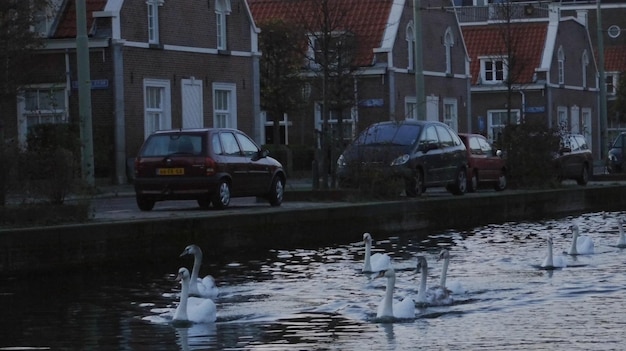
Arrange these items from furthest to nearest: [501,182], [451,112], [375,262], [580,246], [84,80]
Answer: [451,112] < [501,182] < [84,80] < [580,246] < [375,262]

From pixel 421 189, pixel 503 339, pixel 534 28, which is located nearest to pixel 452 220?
pixel 421 189

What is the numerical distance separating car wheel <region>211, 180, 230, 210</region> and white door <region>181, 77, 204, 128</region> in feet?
69.2

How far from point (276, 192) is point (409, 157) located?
3482mm

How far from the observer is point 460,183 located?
110ft

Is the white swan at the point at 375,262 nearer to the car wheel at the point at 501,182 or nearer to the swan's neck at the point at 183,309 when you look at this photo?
the swan's neck at the point at 183,309

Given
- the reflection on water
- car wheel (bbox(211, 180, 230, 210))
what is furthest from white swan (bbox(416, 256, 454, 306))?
car wheel (bbox(211, 180, 230, 210))

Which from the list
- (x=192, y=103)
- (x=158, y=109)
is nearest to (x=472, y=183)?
(x=158, y=109)

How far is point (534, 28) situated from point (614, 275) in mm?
59502

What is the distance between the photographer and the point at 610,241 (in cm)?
2436

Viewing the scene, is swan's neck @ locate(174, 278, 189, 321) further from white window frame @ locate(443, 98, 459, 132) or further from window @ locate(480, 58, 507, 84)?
window @ locate(480, 58, 507, 84)

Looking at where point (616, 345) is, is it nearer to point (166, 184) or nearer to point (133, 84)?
point (166, 184)

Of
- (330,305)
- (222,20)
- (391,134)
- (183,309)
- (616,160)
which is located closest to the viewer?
(183,309)

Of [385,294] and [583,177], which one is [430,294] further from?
[583,177]

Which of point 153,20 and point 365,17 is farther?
point 365,17
